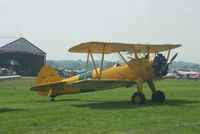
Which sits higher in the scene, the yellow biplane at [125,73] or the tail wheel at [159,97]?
the yellow biplane at [125,73]

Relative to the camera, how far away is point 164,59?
41.1 feet

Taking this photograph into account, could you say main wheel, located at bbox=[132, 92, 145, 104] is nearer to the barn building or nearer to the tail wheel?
the tail wheel

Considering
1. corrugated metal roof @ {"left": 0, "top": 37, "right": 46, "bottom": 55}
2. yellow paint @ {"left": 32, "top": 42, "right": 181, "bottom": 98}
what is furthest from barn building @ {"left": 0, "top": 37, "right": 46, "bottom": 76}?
yellow paint @ {"left": 32, "top": 42, "right": 181, "bottom": 98}

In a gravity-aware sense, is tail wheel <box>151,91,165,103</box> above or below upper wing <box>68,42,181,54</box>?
below

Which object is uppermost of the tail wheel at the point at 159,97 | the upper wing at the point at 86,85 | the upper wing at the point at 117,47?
the upper wing at the point at 117,47

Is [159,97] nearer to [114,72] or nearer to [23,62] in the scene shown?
[114,72]

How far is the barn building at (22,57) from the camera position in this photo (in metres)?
53.4

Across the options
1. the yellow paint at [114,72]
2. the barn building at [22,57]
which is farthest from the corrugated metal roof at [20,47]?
the yellow paint at [114,72]

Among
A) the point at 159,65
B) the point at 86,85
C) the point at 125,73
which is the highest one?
the point at 159,65

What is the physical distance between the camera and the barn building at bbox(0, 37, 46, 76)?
53.4 metres

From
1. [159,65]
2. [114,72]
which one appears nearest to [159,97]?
[159,65]

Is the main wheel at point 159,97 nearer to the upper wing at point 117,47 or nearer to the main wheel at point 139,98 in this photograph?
the main wheel at point 139,98

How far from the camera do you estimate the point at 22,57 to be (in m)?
59.7

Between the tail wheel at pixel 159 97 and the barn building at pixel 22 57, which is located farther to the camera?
the barn building at pixel 22 57
